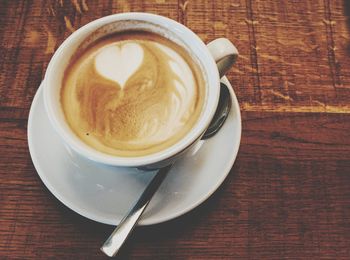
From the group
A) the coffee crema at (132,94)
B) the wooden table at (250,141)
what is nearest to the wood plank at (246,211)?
the wooden table at (250,141)

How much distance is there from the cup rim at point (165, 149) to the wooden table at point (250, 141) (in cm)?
18

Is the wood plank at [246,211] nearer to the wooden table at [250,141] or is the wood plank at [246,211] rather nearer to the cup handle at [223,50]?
the wooden table at [250,141]

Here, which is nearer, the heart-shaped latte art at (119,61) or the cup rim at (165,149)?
the cup rim at (165,149)

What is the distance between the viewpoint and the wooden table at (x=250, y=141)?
2.96 feet

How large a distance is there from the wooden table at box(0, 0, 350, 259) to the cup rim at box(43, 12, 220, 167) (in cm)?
18

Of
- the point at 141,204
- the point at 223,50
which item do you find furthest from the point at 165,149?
the point at 223,50

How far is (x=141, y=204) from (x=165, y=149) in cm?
12

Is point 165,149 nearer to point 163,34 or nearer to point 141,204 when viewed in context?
point 141,204

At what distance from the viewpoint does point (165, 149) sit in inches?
32.7

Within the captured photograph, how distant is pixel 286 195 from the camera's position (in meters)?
0.95

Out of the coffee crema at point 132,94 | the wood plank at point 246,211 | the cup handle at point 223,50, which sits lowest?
the wood plank at point 246,211

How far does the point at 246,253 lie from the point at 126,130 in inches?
14.1

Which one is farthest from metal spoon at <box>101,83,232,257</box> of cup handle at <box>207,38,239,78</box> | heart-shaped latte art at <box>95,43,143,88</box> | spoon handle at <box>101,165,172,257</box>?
heart-shaped latte art at <box>95,43,143,88</box>

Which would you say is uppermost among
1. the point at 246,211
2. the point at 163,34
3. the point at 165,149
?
the point at 163,34
